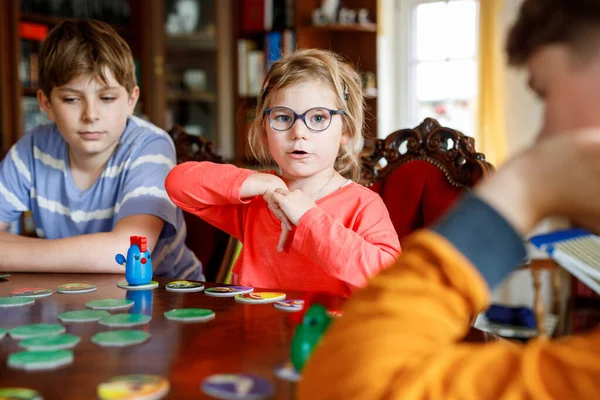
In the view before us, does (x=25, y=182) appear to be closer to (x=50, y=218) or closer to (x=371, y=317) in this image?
(x=50, y=218)

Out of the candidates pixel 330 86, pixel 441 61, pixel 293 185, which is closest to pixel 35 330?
pixel 293 185

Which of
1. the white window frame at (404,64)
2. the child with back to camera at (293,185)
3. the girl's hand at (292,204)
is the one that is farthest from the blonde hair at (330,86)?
the white window frame at (404,64)

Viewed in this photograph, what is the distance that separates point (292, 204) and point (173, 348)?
1.73 ft

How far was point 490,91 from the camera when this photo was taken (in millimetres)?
4074

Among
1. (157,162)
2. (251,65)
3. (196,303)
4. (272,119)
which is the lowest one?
(196,303)

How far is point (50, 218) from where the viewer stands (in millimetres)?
1806

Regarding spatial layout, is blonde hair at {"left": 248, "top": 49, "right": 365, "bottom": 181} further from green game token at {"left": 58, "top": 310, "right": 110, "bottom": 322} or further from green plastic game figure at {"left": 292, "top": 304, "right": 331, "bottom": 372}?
green plastic game figure at {"left": 292, "top": 304, "right": 331, "bottom": 372}

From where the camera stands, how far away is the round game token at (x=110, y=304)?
41.5 inches

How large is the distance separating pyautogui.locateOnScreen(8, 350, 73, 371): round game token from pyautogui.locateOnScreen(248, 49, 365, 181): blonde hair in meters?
0.87

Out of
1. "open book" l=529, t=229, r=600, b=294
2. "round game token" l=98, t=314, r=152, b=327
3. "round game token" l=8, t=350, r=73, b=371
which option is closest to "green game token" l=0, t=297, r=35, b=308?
"round game token" l=98, t=314, r=152, b=327

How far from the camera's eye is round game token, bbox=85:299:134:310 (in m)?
1.05

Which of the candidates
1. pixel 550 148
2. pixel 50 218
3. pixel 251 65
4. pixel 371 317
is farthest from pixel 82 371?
pixel 251 65

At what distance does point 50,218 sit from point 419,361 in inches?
60.4

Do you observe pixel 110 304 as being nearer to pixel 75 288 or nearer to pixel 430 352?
→ pixel 75 288
